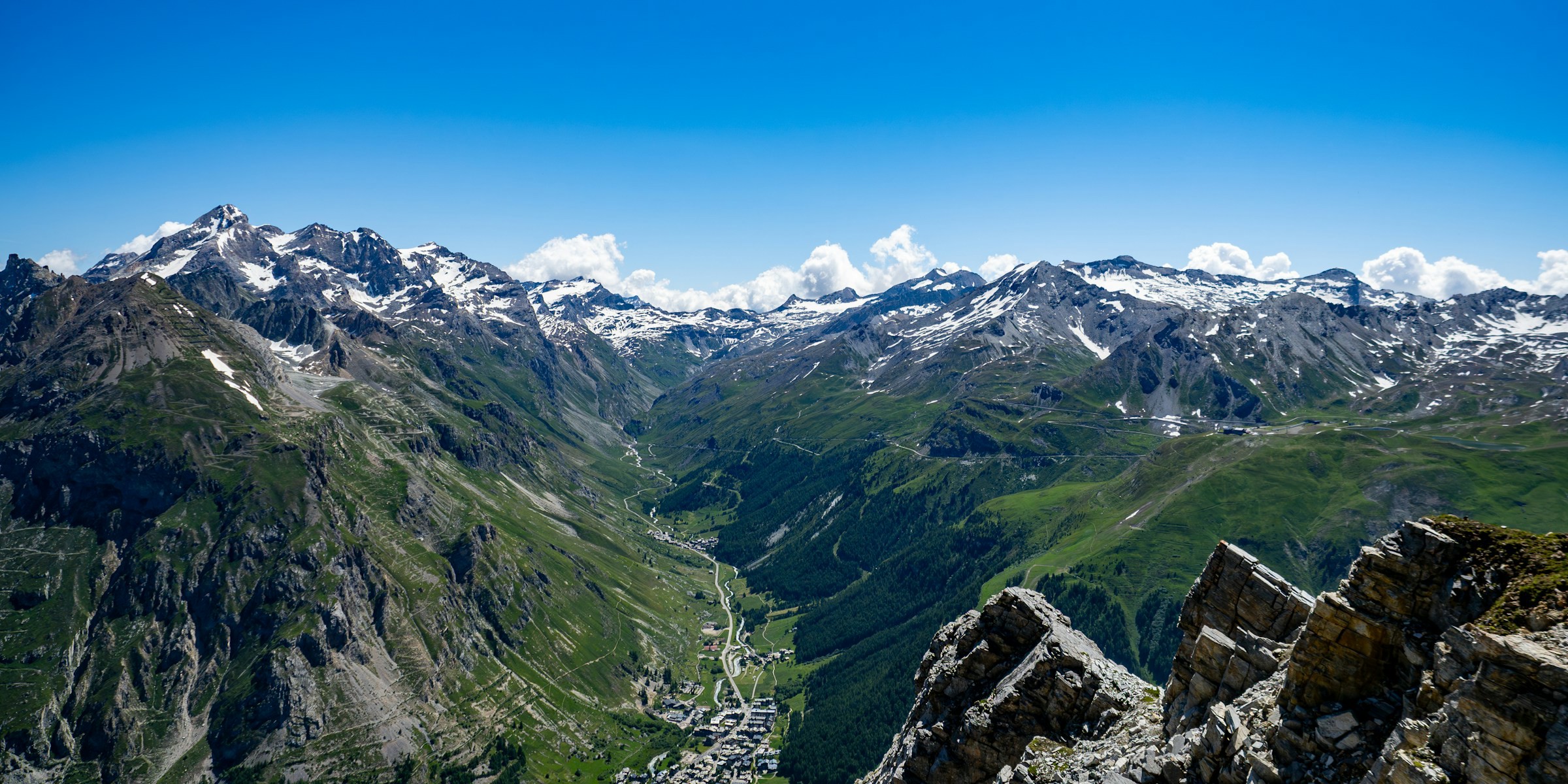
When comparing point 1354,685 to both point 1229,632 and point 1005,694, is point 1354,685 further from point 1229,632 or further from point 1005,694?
point 1005,694

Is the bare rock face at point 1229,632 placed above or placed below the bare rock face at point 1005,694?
above

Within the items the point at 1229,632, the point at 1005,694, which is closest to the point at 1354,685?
the point at 1229,632

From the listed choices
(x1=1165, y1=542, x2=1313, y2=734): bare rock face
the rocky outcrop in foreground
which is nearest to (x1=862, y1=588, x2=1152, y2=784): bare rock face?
the rocky outcrop in foreground

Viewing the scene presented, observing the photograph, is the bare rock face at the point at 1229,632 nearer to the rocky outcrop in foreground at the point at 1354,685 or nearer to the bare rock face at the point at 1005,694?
the rocky outcrop in foreground at the point at 1354,685

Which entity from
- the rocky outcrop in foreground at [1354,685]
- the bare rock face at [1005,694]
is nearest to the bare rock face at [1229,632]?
the rocky outcrop in foreground at [1354,685]

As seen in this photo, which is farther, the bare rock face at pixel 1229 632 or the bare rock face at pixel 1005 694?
the bare rock face at pixel 1005 694

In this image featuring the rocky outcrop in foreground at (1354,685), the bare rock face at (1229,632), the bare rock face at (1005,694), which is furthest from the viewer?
the bare rock face at (1005,694)

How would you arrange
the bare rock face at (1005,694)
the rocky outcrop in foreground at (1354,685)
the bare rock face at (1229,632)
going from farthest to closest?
1. the bare rock face at (1005,694)
2. the bare rock face at (1229,632)
3. the rocky outcrop in foreground at (1354,685)

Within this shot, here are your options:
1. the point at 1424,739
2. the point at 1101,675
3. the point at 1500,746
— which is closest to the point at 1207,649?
the point at 1101,675
